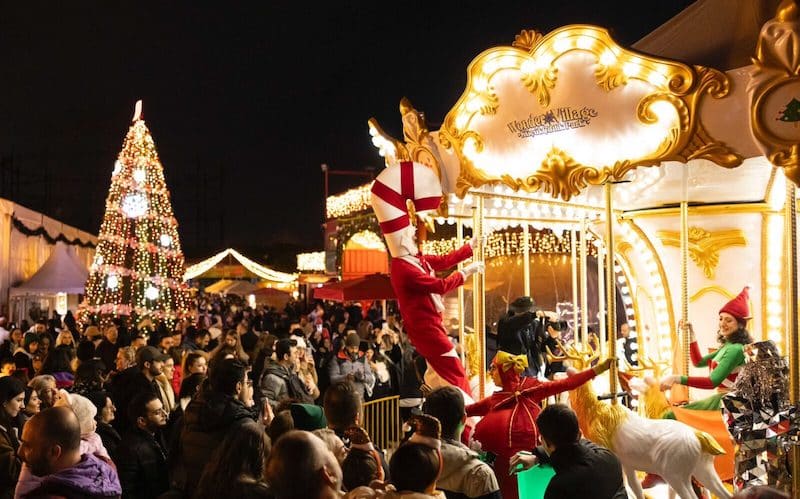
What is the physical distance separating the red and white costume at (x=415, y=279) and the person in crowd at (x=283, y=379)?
102 centimetres

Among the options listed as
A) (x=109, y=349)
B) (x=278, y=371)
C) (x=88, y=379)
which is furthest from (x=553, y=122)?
(x=109, y=349)

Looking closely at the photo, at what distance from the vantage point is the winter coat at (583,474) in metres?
3.37

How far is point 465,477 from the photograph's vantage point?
11.8 feet

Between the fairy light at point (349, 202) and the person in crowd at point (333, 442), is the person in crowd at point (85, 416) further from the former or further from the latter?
the fairy light at point (349, 202)

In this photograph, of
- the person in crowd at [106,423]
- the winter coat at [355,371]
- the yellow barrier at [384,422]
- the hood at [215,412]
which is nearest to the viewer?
the hood at [215,412]

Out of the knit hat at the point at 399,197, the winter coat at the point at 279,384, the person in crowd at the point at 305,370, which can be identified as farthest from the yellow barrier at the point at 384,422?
the knit hat at the point at 399,197

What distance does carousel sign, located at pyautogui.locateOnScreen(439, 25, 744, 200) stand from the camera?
549 centimetres

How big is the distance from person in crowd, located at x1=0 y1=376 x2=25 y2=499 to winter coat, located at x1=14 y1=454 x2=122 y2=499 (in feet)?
3.56

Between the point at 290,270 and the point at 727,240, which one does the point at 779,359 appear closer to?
the point at 727,240

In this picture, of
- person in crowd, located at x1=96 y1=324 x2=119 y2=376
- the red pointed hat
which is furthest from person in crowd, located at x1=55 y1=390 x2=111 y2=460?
person in crowd, located at x1=96 y1=324 x2=119 y2=376

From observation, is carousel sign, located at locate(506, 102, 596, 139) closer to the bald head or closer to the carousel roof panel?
the carousel roof panel

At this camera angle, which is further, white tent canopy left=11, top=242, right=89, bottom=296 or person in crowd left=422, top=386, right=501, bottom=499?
white tent canopy left=11, top=242, right=89, bottom=296

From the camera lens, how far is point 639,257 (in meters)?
8.97

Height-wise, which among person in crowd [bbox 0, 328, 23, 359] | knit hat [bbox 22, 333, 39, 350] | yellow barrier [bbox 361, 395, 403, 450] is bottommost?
yellow barrier [bbox 361, 395, 403, 450]
